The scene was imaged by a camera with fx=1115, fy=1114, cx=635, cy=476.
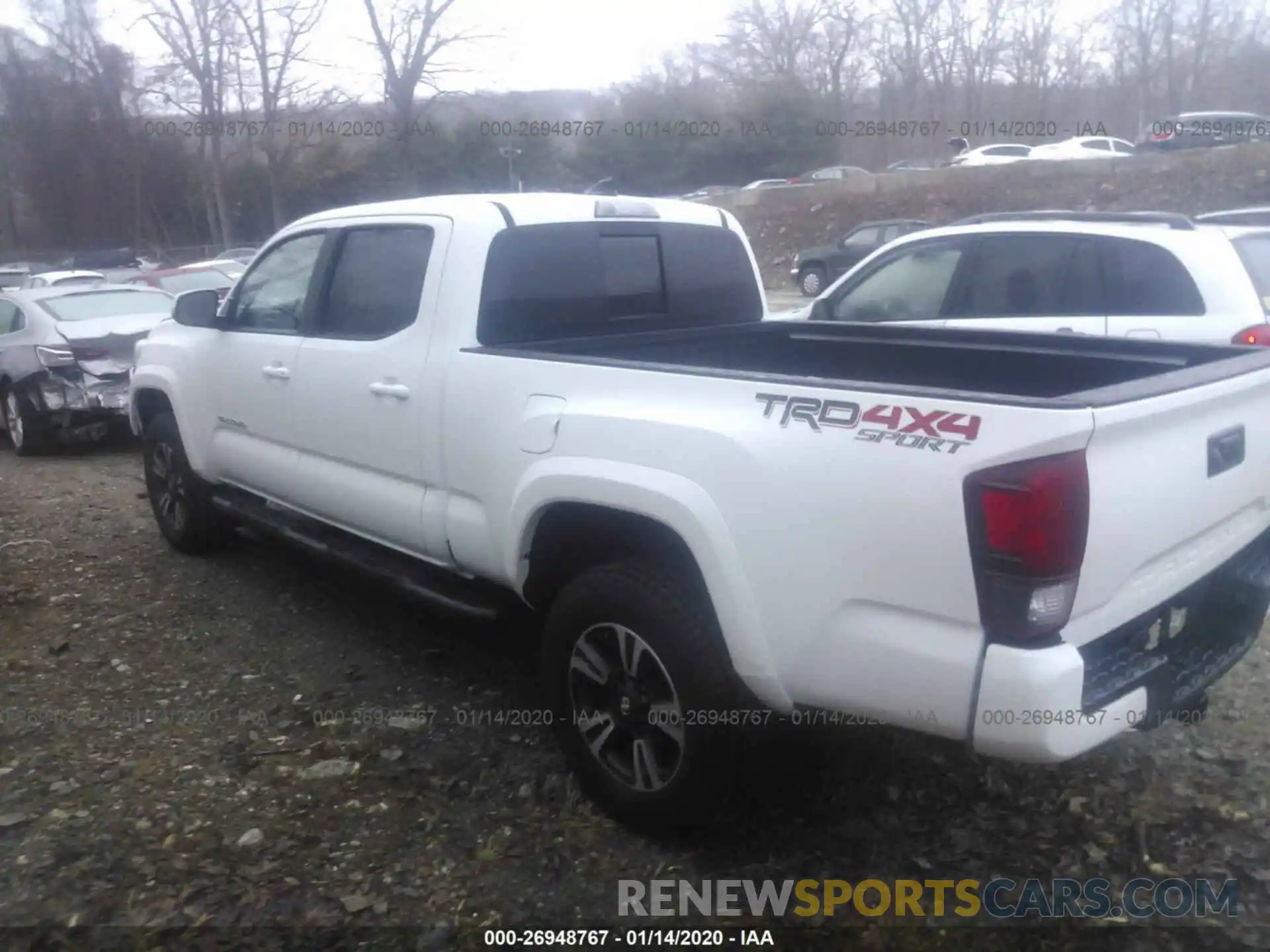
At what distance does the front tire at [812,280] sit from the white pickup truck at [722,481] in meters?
18.2

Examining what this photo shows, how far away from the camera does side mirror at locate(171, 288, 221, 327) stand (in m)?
5.25

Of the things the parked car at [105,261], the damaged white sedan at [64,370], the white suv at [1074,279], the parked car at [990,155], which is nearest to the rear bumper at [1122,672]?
the white suv at [1074,279]

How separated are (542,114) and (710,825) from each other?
4348 cm

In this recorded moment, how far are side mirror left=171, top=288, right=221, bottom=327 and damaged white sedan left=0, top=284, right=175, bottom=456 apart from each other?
406 centimetres

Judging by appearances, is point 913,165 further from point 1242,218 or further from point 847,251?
point 1242,218

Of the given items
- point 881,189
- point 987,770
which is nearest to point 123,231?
point 881,189

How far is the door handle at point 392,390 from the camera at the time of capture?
3908mm

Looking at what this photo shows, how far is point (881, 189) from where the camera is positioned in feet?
103

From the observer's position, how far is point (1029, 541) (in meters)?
2.32

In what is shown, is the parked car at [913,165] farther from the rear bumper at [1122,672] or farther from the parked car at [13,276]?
the rear bumper at [1122,672]

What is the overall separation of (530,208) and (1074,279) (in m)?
3.78

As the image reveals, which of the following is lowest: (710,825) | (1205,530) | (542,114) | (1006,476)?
(710,825)

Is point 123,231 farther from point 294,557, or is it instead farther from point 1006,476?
point 1006,476

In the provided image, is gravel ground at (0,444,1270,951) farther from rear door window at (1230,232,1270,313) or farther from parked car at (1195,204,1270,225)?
parked car at (1195,204,1270,225)
